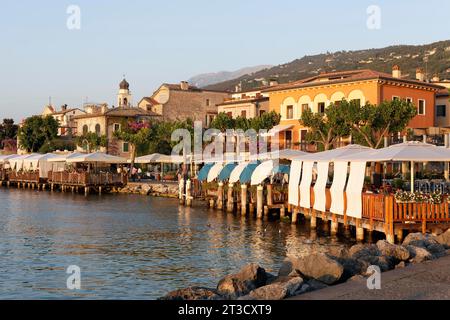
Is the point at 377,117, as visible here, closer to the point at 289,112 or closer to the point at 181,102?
the point at 289,112

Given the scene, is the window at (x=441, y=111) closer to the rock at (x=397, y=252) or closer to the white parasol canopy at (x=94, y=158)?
the white parasol canopy at (x=94, y=158)

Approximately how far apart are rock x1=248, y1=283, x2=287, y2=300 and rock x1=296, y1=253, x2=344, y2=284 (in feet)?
5.89

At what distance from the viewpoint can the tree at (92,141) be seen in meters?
80.2

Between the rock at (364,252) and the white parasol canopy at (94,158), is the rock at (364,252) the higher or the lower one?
the lower one

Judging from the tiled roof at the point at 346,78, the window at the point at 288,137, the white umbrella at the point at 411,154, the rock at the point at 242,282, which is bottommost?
the rock at the point at 242,282

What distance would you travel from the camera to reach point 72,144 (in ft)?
302

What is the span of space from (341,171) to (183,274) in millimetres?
9848

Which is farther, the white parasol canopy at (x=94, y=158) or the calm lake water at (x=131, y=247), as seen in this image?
the white parasol canopy at (x=94, y=158)

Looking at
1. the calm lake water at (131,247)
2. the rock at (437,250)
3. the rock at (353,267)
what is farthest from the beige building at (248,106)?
the rock at (353,267)

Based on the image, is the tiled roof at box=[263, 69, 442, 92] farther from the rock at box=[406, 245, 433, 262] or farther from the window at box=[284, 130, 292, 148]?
the rock at box=[406, 245, 433, 262]

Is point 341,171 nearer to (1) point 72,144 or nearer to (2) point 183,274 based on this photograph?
(2) point 183,274

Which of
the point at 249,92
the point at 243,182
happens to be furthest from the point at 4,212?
the point at 249,92

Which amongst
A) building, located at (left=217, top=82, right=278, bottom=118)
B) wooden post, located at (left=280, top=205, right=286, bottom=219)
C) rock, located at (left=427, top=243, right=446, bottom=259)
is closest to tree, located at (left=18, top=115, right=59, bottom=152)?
building, located at (left=217, top=82, right=278, bottom=118)

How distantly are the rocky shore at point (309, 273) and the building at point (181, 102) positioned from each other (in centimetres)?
7360
